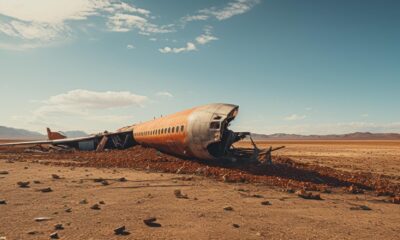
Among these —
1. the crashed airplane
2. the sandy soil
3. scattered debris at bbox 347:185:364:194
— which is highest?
the crashed airplane

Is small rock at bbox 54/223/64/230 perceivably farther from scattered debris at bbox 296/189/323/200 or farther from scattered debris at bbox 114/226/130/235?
scattered debris at bbox 296/189/323/200

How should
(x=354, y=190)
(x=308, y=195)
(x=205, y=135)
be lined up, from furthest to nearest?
1. (x=205, y=135)
2. (x=354, y=190)
3. (x=308, y=195)

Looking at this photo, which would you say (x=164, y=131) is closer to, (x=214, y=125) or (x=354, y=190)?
(x=214, y=125)

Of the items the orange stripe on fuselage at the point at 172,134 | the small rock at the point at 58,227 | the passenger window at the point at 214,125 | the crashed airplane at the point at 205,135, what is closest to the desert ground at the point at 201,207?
the small rock at the point at 58,227

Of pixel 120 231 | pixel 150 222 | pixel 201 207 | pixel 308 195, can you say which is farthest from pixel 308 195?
pixel 120 231

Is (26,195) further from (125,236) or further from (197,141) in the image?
(197,141)

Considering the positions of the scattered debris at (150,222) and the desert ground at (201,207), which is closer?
the desert ground at (201,207)

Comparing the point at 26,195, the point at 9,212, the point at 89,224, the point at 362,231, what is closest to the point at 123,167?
the point at 26,195

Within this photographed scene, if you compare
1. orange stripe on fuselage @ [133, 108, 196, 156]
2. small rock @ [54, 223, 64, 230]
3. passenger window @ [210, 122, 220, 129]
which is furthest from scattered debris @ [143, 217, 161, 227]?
orange stripe on fuselage @ [133, 108, 196, 156]

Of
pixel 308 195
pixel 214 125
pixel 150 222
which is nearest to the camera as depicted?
pixel 150 222

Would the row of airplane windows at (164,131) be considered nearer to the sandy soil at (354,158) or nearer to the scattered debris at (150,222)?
the sandy soil at (354,158)

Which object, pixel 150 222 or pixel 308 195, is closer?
pixel 150 222

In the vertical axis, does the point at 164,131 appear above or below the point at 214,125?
below

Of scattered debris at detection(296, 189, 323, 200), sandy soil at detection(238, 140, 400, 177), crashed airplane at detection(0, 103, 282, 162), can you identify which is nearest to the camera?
scattered debris at detection(296, 189, 323, 200)
